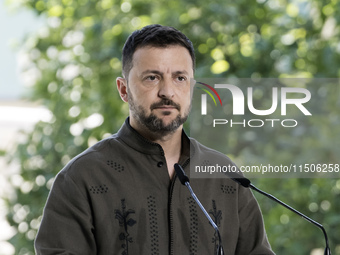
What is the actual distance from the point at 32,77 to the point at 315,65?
1.40m

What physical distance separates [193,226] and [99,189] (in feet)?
0.73

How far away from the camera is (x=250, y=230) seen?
1475 mm

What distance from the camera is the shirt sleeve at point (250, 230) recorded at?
1.46 m

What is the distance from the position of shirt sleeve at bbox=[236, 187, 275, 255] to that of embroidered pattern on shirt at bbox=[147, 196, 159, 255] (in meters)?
0.22

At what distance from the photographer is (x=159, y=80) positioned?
1.37 meters

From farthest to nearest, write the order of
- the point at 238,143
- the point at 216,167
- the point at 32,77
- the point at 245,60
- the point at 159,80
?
the point at 32,77
the point at 245,60
the point at 238,143
the point at 216,167
the point at 159,80

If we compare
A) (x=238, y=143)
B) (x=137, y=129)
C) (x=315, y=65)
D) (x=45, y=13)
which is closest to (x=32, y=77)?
(x=45, y=13)

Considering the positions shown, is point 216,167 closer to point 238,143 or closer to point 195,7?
point 238,143

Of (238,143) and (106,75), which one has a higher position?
(106,75)

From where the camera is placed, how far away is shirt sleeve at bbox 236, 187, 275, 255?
1.46m
